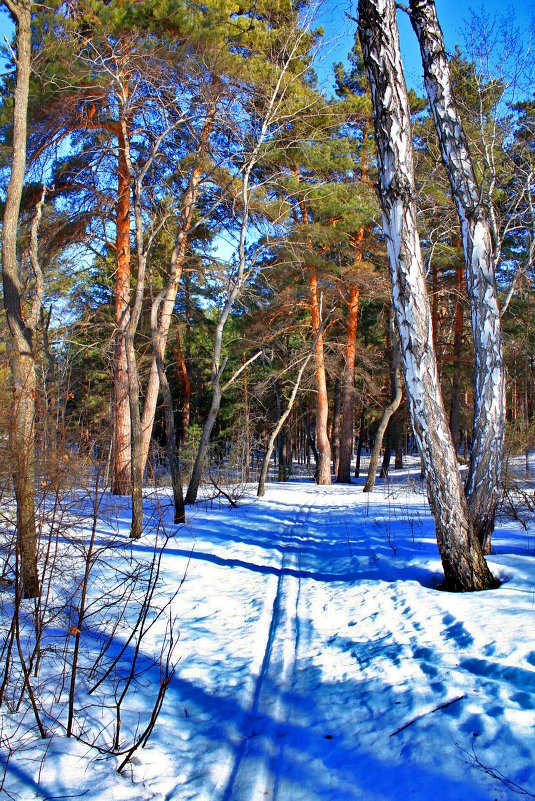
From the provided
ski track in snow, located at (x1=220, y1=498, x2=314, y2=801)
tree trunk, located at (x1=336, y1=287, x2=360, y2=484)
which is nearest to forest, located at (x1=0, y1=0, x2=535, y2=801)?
ski track in snow, located at (x1=220, y1=498, x2=314, y2=801)

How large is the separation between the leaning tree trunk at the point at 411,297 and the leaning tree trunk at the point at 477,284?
0.80 metres

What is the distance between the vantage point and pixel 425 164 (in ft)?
41.9

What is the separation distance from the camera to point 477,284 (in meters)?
6.25

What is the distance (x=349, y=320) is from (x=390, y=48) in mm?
17114

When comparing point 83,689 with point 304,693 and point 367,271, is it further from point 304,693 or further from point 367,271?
point 367,271

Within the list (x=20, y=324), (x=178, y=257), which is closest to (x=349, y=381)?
(x=178, y=257)

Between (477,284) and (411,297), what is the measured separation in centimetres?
141

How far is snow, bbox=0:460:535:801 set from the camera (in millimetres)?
2705

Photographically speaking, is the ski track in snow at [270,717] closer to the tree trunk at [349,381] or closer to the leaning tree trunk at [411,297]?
the leaning tree trunk at [411,297]

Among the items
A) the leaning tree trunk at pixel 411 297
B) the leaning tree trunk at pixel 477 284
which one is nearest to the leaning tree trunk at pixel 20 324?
the leaning tree trunk at pixel 411 297

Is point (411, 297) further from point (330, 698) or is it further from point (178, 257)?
point (178, 257)

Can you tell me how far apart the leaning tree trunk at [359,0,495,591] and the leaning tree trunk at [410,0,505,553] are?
801 mm

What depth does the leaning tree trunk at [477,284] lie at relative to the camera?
5.90m

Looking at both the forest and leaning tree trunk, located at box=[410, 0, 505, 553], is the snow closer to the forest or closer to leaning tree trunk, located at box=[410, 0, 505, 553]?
the forest
